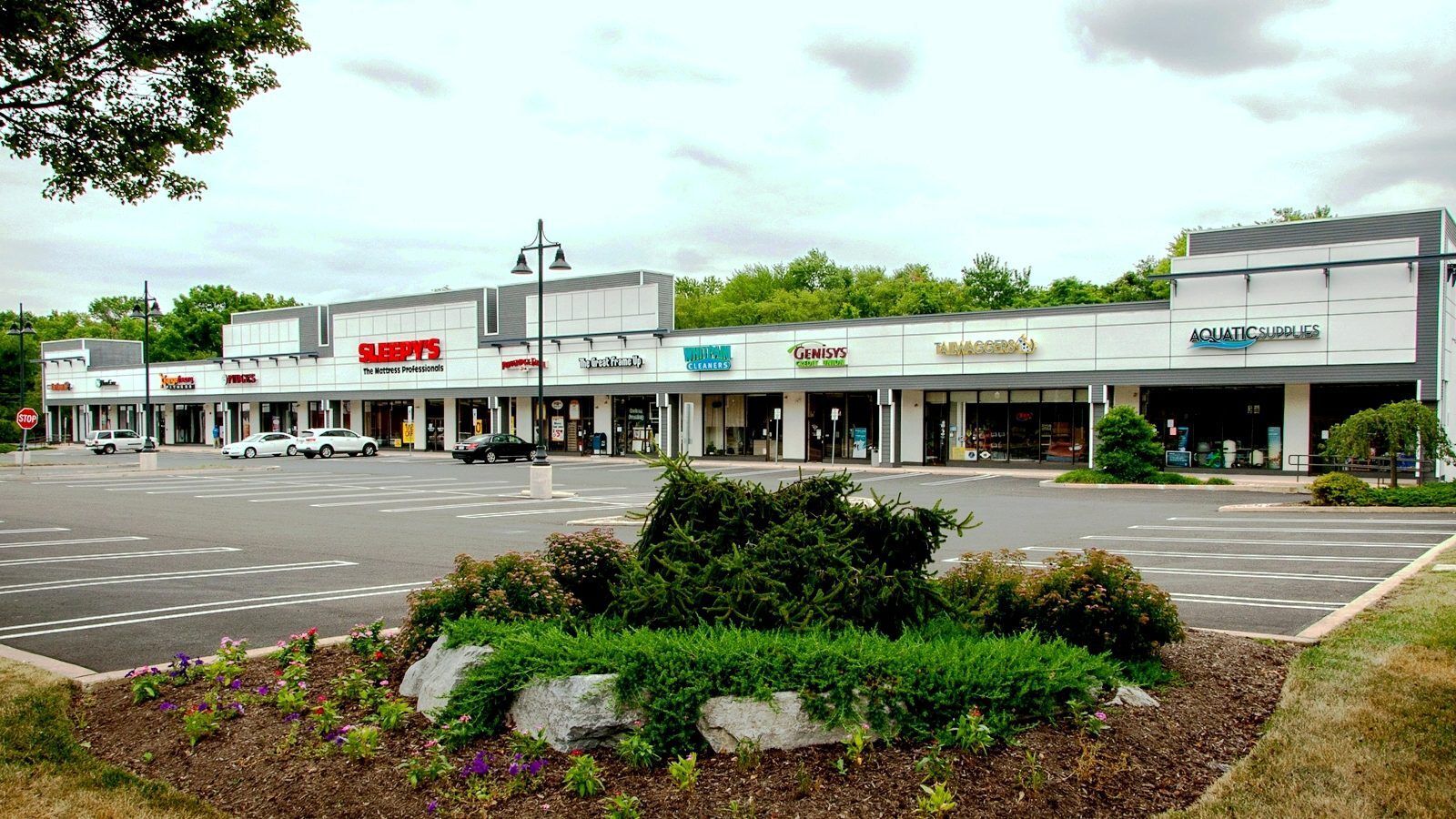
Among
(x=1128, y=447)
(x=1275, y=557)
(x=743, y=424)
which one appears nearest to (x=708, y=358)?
(x=743, y=424)

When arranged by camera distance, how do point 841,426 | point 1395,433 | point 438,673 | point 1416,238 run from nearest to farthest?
1. point 438,673
2. point 1395,433
3. point 1416,238
4. point 841,426

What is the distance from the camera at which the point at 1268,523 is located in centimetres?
1889

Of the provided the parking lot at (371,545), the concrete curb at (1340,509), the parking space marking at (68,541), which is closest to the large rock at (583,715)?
the parking lot at (371,545)

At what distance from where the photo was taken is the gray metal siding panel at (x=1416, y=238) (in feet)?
96.2

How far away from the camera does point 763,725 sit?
498 centimetres

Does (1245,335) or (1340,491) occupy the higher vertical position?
(1245,335)

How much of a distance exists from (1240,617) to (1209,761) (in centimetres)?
473

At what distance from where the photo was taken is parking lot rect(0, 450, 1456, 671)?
30.7ft

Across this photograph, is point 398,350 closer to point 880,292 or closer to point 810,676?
A: point 880,292

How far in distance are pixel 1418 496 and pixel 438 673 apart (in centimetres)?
2248

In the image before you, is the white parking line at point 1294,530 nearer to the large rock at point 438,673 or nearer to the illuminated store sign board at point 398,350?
the large rock at point 438,673

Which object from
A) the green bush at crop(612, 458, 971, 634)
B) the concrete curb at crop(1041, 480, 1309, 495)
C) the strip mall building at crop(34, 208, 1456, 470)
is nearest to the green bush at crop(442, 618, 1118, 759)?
the green bush at crop(612, 458, 971, 634)

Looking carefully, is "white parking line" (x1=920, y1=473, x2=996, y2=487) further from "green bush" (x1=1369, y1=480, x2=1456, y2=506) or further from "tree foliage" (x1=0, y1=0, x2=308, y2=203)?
"tree foliage" (x1=0, y1=0, x2=308, y2=203)

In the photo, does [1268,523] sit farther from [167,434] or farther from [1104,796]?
[167,434]
